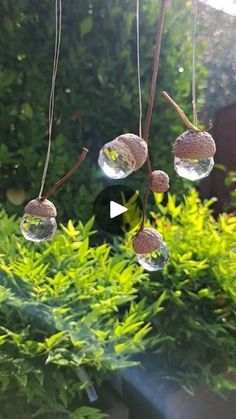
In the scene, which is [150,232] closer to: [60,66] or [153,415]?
[153,415]

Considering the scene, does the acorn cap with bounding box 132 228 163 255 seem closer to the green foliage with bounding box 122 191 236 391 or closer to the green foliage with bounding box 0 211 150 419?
the green foliage with bounding box 0 211 150 419

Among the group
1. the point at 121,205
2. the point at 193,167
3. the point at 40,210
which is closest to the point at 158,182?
the point at 193,167

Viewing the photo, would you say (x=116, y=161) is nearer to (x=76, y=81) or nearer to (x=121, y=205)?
(x=121, y=205)

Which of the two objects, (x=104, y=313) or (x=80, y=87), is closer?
(x=104, y=313)

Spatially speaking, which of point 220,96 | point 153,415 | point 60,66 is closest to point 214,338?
point 153,415

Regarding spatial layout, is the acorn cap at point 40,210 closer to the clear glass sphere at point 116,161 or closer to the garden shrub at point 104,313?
the clear glass sphere at point 116,161

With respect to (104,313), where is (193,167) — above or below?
above

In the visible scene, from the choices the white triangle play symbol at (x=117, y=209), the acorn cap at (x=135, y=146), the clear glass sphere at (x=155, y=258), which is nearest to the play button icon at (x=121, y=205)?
the white triangle play symbol at (x=117, y=209)
